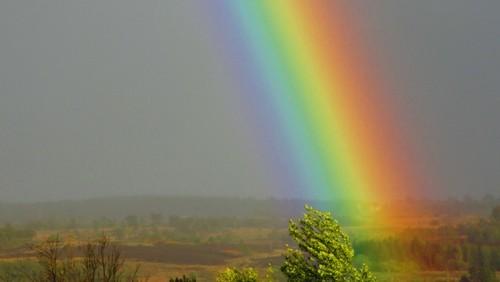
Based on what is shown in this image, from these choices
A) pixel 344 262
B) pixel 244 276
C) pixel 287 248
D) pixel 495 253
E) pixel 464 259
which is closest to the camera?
pixel 344 262

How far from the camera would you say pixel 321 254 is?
70.2ft

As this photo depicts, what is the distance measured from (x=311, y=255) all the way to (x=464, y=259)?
608ft

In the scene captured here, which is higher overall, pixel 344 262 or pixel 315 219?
pixel 315 219

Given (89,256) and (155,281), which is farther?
(155,281)

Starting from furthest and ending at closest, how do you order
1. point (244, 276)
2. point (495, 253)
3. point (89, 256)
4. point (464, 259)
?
point (464, 259), point (495, 253), point (89, 256), point (244, 276)

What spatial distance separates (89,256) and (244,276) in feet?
26.0

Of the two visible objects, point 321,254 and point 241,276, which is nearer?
point 321,254

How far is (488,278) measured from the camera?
427 feet

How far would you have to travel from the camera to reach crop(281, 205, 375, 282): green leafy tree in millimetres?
21422

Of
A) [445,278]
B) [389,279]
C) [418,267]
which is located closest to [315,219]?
[389,279]

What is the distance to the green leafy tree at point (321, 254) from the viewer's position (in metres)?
21.4

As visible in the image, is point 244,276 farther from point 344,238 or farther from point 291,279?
point 344,238

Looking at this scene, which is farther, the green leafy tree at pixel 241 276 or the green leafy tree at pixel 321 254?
the green leafy tree at pixel 241 276

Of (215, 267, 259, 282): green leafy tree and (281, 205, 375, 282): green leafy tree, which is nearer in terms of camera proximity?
(281, 205, 375, 282): green leafy tree
